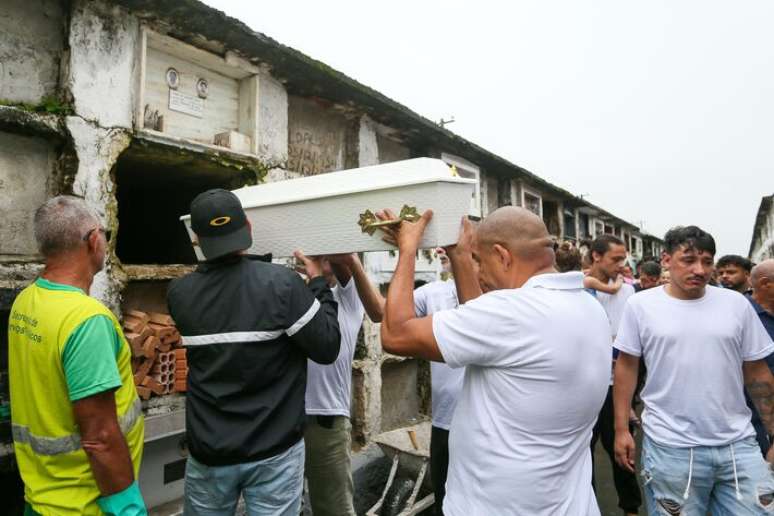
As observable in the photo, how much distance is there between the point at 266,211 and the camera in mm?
2617

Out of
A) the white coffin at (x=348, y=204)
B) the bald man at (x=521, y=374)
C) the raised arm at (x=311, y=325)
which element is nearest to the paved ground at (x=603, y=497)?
the raised arm at (x=311, y=325)

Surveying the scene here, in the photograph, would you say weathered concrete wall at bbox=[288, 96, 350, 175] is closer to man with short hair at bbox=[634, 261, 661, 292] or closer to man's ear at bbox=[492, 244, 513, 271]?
man's ear at bbox=[492, 244, 513, 271]

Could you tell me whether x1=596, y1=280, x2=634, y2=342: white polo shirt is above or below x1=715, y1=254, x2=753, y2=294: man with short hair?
below

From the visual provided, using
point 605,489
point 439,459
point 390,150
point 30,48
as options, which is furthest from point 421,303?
point 390,150

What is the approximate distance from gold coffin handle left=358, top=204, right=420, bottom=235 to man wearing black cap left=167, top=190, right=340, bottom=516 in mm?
430

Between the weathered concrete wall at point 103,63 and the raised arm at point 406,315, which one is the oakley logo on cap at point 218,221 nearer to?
the raised arm at point 406,315

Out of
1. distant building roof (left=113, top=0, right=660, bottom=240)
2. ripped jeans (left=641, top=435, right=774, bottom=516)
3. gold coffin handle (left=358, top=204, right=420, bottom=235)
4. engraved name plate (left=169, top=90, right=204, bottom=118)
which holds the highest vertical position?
→ distant building roof (left=113, top=0, right=660, bottom=240)

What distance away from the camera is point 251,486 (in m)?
2.20

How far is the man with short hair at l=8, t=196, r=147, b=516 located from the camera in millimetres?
1819

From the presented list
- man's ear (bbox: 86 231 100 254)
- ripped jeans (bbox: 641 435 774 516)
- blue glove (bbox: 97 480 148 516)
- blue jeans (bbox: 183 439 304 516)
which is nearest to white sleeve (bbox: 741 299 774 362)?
ripped jeans (bbox: 641 435 774 516)

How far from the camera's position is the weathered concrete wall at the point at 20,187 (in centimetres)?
319

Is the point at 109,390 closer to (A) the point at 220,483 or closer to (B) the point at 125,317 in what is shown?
(A) the point at 220,483

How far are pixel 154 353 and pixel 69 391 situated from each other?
2129mm

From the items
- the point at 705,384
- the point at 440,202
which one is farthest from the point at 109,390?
the point at 705,384
